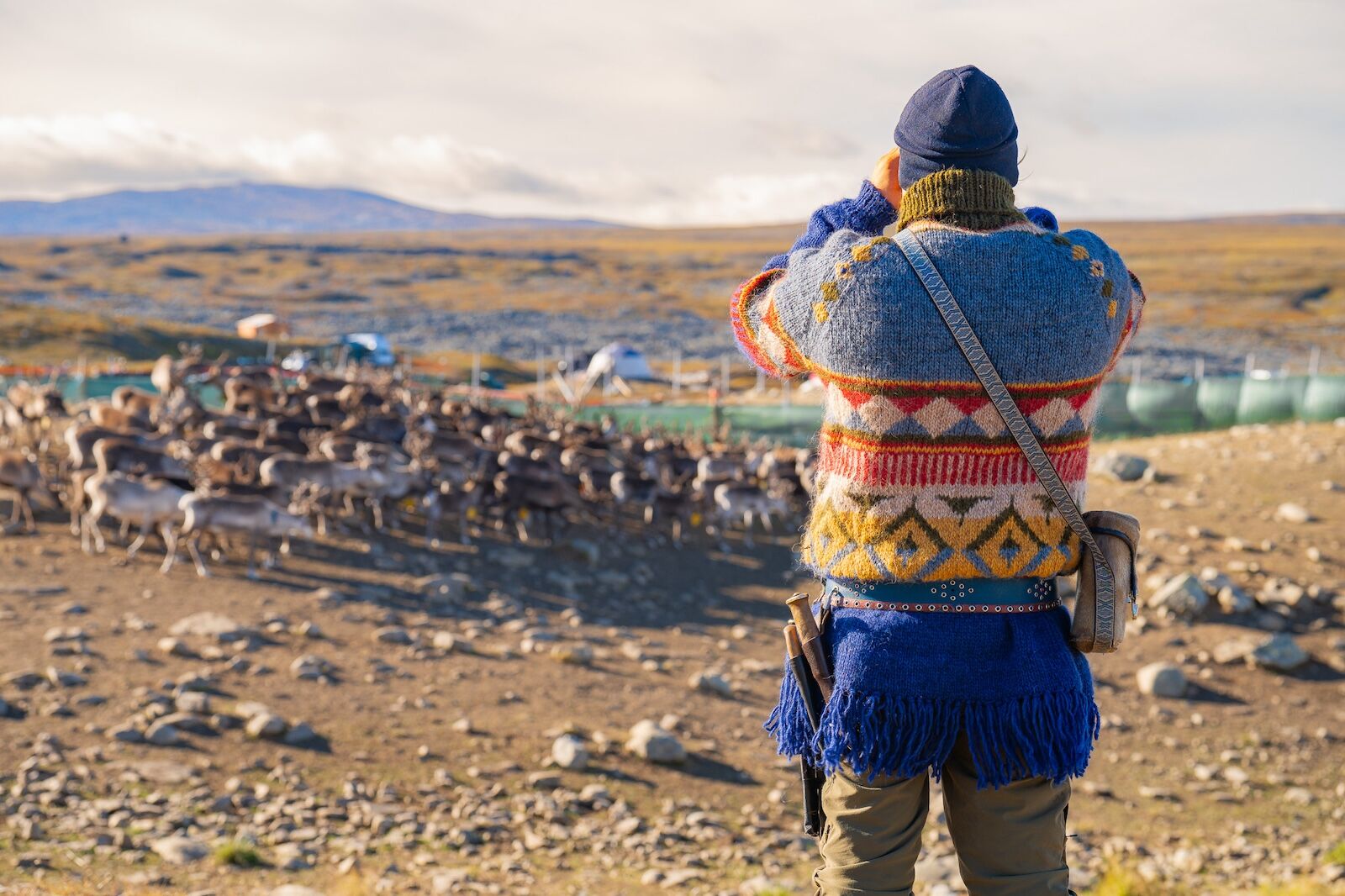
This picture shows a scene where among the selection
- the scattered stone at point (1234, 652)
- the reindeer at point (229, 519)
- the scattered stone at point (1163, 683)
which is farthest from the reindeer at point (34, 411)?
the scattered stone at point (1234, 652)

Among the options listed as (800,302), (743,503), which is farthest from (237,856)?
(743,503)

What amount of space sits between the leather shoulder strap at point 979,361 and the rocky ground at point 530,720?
13.2 ft

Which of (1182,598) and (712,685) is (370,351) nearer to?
(1182,598)

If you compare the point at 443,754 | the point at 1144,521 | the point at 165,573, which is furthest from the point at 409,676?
the point at 1144,521

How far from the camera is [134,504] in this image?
1195 cm

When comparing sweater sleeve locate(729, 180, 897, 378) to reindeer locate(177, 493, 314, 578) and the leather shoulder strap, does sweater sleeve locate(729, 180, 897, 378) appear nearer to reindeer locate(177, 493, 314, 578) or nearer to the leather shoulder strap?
the leather shoulder strap

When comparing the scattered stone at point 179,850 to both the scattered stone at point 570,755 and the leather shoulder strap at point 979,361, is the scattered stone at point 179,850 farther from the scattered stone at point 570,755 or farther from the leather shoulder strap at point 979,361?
the leather shoulder strap at point 979,361

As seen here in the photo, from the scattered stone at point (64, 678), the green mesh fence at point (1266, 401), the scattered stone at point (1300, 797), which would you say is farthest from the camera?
the green mesh fence at point (1266, 401)

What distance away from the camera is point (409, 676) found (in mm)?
9508

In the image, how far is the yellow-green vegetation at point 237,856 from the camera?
6109mm

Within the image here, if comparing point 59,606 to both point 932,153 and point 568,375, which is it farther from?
point 568,375

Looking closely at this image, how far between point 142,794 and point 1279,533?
11.7 m

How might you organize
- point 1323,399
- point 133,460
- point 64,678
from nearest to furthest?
1. point 64,678
2. point 133,460
3. point 1323,399

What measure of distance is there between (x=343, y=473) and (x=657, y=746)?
6.82 meters
